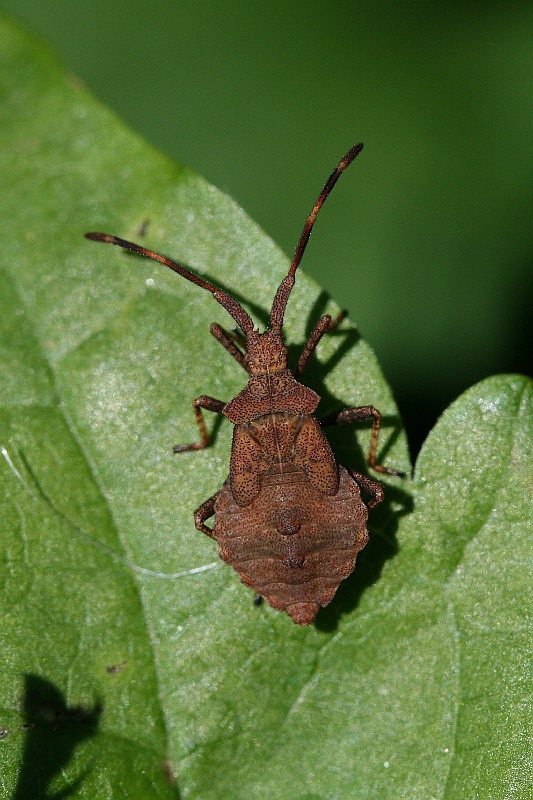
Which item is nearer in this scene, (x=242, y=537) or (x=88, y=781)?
(x=88, y=781)

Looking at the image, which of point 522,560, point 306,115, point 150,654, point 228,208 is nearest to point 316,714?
point 150,654

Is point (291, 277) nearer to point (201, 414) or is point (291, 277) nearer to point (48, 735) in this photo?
point (201, 414)

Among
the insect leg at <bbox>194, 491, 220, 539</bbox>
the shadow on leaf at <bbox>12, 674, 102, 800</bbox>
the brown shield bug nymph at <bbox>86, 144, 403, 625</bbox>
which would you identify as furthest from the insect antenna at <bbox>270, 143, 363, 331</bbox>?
the shadow on leaf at <bbox>12, 674, 102, 800</bbox>

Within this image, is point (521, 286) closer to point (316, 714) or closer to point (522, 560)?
point (522, 560)

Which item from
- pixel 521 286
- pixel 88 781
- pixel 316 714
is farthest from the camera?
pixel 521 286

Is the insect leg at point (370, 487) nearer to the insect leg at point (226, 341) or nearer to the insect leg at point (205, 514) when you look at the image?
the insect leg at point (205, 514)

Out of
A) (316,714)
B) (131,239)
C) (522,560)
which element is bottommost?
(316,714)
